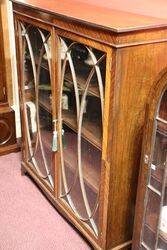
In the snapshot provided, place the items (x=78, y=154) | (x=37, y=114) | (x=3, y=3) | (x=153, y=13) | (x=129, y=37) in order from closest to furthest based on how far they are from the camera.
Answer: (x=129, y=37), (x=153, y=13), (x=78, y=154), (x=37, y=114), (x=3, y=3)

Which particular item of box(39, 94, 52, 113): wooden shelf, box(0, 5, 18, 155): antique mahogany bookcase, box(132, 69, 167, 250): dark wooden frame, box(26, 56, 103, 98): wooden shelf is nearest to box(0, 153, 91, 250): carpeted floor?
box(0, 5, 18, 155): antique mahogany bookcase

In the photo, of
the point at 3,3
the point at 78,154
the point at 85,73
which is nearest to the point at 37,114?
the point at 78,154

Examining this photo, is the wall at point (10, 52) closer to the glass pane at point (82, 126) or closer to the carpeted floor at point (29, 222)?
the carpeted floor at point (29, 222)

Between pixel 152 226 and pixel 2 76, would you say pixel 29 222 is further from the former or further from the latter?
pixel 2 76

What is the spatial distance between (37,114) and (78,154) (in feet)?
1.36

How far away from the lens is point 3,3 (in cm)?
201

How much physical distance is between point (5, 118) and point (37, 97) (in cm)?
55

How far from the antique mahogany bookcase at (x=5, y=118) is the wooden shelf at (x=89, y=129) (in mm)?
780

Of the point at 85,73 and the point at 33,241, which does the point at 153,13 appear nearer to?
the point at 85,73

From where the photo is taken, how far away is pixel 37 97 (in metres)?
1.72

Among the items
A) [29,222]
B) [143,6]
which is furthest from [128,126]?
[29,222]

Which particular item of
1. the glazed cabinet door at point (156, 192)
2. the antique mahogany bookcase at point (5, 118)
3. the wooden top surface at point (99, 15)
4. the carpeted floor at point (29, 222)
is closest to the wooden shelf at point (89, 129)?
the glazed cabinet door at point (156, 192)

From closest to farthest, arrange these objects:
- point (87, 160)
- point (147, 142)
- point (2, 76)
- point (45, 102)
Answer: point (147, 142) → point (87, 160) → point (45, 102) → point (2, 76)

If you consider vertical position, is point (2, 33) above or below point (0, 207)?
above
